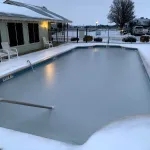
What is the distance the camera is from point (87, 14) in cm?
5253

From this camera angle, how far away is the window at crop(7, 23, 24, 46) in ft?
33.7

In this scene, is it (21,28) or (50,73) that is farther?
(21,28)

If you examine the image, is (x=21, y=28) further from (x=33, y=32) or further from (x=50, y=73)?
(x=50, y=73)

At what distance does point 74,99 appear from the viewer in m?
5.15

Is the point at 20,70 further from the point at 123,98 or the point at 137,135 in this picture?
the point at 137,135

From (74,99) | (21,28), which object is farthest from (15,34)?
(74,99)

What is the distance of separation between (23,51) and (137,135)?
→ 10046mm

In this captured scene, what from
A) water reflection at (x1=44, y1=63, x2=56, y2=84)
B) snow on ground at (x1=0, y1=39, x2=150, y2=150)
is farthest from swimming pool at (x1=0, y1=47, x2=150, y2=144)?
snow on ground at (x1=0, y1=39, x2=150, y2=150)

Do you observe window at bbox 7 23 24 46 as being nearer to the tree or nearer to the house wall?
the house wall

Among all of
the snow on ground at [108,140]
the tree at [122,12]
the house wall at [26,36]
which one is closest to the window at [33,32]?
the house wall at [26,36]

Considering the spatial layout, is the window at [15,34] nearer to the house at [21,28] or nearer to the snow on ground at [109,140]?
the house at [21,28]

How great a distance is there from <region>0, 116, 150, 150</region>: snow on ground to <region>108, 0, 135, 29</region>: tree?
121ft

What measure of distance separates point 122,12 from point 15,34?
31.2 m

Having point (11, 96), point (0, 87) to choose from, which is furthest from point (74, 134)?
point (0, 87)
